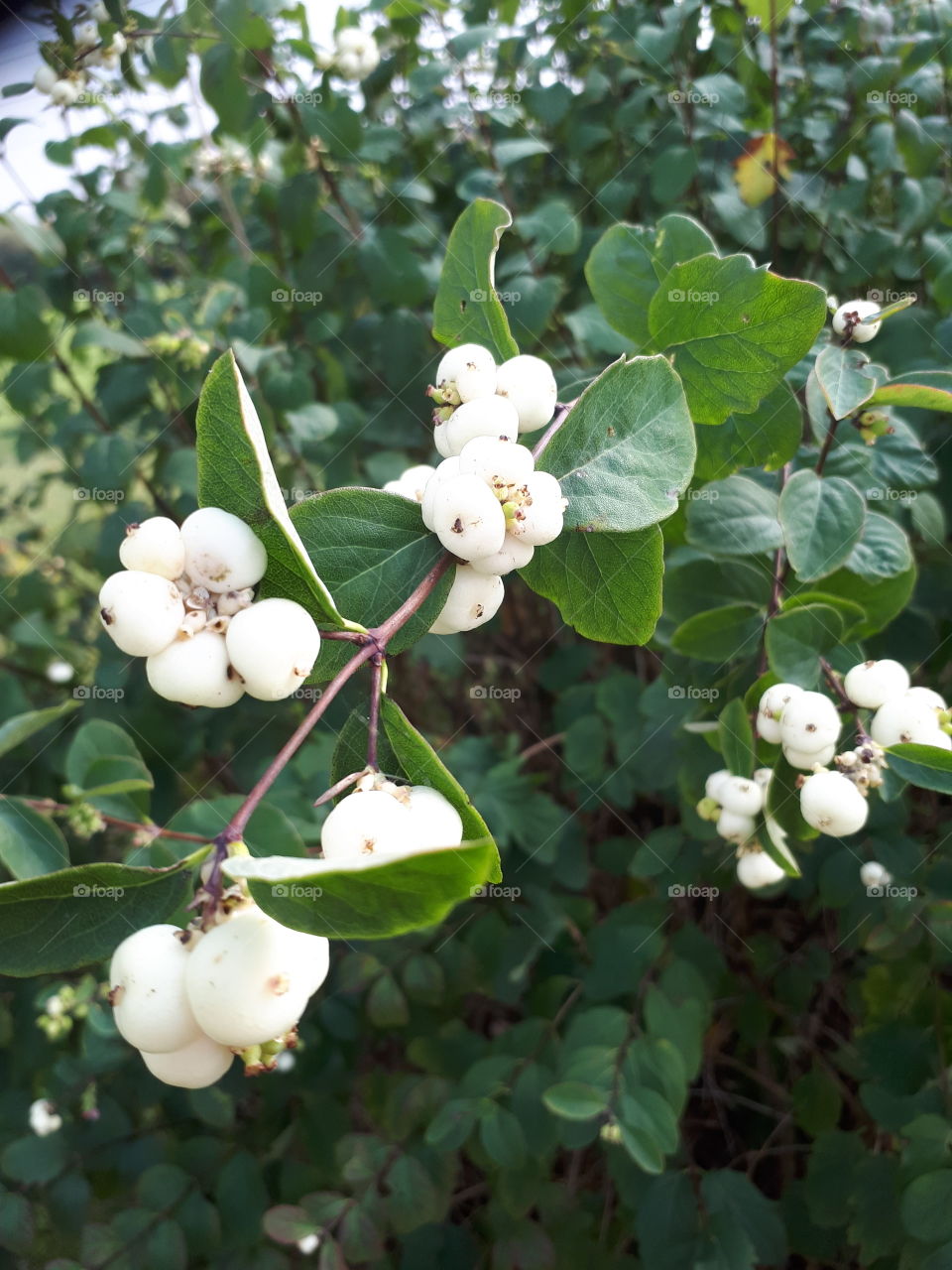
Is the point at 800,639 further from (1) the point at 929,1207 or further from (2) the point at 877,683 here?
(1) the point at 929,1207

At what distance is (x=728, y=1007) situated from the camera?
157 centimetres

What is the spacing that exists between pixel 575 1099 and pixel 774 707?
549 mm

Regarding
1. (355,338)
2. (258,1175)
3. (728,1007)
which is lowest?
(728,1007)

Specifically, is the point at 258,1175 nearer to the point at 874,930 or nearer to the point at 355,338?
the point at 874,930

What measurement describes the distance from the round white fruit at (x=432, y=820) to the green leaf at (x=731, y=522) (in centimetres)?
39

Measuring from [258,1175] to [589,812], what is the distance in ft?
2.53

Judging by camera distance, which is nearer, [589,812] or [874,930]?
[874,930]

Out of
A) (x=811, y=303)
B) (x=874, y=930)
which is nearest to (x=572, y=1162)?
(x=874, y=930)

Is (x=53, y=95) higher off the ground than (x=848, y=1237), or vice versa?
(x=53, y=95)

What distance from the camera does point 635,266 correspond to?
0.80 meters

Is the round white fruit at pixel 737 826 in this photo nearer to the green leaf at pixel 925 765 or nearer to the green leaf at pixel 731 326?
the green leaf at pixel 925 765

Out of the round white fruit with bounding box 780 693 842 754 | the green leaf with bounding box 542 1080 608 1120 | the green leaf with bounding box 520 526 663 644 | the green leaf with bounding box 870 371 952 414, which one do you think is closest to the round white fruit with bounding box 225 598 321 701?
the green leaf with bounding box 520 526 663 644

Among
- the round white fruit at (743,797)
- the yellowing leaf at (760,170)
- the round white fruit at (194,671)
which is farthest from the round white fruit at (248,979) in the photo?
the yellowing leaf at (760,170)

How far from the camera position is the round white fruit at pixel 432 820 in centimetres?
46
